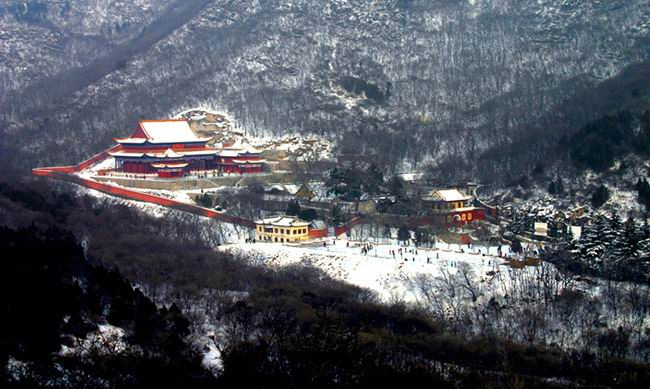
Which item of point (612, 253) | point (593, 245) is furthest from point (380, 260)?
point (612, 253)

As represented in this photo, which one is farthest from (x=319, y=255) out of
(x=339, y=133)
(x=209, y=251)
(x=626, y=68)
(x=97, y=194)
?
(x=626, y=68)

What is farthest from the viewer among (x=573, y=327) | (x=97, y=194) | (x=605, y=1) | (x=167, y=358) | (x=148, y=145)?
(x=605, y=1)

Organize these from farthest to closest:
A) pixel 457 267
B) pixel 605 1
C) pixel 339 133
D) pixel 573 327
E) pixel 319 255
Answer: pixel 605 1 → pixel 339 133 → pixel 319 255 → pixel 457 267 → pixel 573 327

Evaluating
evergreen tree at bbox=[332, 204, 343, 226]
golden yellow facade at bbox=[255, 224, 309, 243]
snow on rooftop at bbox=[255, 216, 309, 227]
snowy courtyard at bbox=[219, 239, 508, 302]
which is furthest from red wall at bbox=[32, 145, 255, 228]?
snowy courtyard at bbox=[219, 239, 508, 302]

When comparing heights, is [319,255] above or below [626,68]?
below

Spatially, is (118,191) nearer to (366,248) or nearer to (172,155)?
(172,155)

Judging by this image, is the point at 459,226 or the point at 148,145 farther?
the point at 148,145

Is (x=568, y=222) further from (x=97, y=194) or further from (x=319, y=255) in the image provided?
(x=97, y=194)

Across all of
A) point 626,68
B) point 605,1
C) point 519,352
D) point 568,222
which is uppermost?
point 605,1
